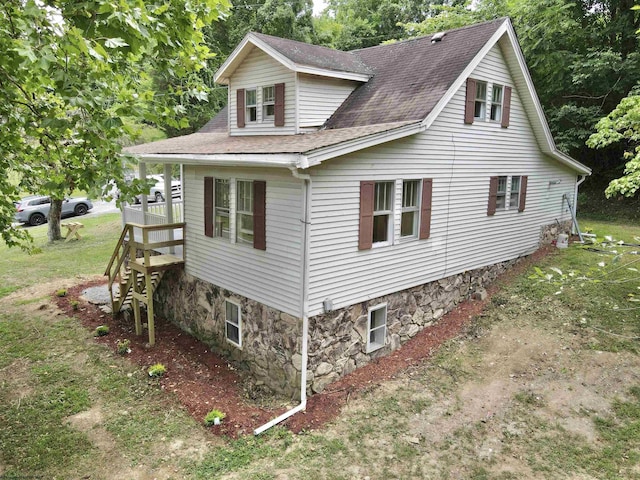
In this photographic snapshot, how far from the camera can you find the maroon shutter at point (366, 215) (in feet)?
29.8

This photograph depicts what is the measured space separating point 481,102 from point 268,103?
220 inches

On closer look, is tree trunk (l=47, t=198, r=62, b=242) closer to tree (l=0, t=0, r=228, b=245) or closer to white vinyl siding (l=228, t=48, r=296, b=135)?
white vinyl siding (l=228, t=48, r=296, b=135)

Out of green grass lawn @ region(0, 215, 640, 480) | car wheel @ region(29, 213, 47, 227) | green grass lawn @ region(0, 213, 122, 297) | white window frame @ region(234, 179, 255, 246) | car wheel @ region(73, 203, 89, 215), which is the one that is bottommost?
green grass lawn @ region(0, 215, 640, 480)

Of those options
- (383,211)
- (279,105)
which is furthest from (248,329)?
(279,105)

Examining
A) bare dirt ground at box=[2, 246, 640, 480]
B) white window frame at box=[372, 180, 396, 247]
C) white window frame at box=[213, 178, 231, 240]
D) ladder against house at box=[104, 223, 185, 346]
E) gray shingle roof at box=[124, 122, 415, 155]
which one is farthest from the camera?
ladder against house at box=[104, 223, 185, 346]

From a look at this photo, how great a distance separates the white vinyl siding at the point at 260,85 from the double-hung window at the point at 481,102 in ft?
15.8

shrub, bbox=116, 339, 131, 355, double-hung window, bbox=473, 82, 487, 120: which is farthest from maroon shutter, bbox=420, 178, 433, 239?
shrub, bbox=116, 339, 131, 355

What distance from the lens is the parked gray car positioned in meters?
26.8

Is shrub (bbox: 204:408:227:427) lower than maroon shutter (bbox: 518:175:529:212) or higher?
lower

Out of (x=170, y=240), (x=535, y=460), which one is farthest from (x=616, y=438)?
(x=170, y=240)

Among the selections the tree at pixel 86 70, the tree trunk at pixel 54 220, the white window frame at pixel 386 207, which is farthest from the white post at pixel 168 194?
the tree trunk at pixel 54 220

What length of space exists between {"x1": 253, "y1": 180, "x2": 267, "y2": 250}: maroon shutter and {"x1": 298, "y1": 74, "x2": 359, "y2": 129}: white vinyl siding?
2.51m

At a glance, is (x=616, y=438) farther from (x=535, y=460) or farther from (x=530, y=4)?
(x=530, y=4)

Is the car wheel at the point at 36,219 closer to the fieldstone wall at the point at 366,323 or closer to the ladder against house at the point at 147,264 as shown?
the ladder against house at the point at 147,264
